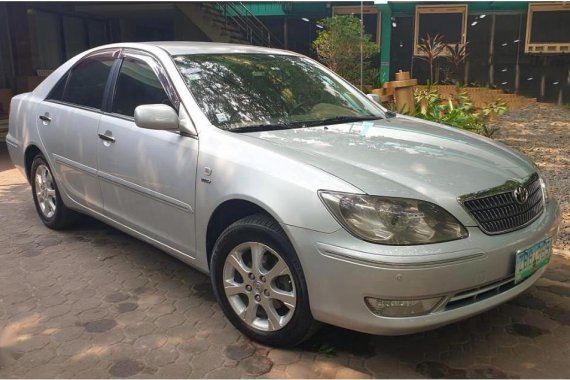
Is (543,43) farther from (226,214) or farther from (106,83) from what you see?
(226,214)

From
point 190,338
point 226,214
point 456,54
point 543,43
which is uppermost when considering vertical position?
point 543,43

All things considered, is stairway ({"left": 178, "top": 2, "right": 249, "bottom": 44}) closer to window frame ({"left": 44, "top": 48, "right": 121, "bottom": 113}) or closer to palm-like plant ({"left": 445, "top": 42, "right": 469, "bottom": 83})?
palm-like plant ({"left": 445, "top": 42, "right": 469, "bottom": 83})

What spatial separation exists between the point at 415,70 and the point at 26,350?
12.7 m

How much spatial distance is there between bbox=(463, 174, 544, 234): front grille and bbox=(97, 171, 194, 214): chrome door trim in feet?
5.06

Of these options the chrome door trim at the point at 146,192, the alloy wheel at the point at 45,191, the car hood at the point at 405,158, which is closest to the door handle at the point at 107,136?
the chrome door trim at the point at 146,192

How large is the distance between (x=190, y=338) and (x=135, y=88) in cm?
177

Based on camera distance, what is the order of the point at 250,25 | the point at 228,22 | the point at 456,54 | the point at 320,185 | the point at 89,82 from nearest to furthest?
the point at 320,185 < the point at 89,82 < the point at 456,54 < the point at 228,22 < the point at 250,25

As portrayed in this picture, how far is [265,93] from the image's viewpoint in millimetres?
3479

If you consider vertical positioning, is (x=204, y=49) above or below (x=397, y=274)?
above

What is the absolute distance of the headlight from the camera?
2.37 m

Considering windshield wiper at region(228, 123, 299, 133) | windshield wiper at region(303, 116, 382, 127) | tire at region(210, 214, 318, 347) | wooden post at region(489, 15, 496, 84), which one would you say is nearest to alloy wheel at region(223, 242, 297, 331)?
tire at region(210, 214, 318, 347)

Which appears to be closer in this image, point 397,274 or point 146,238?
point 397,274

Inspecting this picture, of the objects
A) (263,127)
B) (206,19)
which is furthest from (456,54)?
(263,127)

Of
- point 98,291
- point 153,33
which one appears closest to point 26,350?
point 98,291
